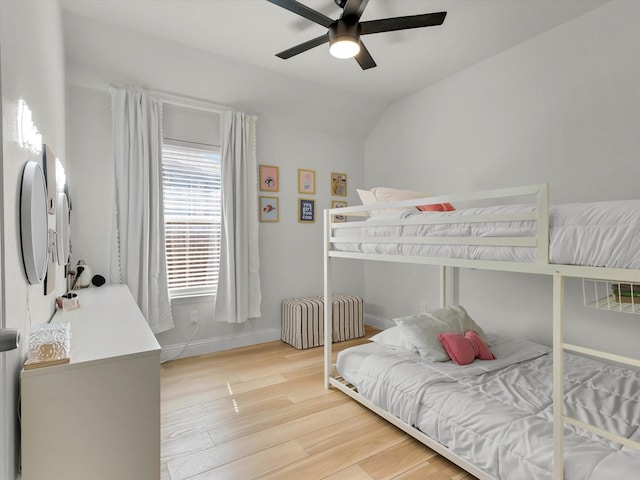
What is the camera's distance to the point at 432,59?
2924 millimetres

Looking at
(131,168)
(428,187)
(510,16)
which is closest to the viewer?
(510,16)

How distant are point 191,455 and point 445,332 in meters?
1.74

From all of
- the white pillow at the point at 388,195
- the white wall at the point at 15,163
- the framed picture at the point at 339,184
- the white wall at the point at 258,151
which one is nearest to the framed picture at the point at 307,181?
the white wall at the point at 258,151

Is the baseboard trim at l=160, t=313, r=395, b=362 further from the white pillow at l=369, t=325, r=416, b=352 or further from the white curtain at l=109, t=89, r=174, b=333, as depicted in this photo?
the white pillow at l=369, t=325, r=416, b=352

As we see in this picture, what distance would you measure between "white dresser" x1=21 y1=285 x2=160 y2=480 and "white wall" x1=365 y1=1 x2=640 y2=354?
8.83 feet

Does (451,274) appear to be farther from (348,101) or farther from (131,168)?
(131,168)

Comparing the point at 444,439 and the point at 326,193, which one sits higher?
the point at 326,193

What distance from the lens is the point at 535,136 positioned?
263 centimetres

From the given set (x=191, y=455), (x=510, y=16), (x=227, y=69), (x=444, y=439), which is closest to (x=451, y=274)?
(x=444, y=439)

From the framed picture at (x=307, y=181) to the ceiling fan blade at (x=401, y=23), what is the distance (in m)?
1.99

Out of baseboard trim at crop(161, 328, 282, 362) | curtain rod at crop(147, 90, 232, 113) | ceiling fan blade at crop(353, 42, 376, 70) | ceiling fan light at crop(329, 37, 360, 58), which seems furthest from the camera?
baseboard trim at crop(161, 328, 282, 362)

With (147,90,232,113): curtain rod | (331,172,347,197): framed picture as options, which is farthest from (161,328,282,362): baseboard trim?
(147,90,232,113): curtain rod

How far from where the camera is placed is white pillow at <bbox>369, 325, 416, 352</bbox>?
7.88 ft

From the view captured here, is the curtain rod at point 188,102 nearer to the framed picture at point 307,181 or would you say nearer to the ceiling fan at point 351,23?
the framed picture at point 307,181
